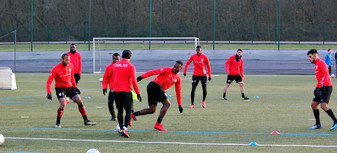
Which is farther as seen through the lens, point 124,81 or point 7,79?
point 7,79

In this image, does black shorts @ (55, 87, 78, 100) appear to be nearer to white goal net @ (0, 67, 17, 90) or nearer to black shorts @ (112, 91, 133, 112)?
black shorts @ (112, 91, 133, 112)

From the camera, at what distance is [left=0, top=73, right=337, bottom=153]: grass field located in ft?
32.9

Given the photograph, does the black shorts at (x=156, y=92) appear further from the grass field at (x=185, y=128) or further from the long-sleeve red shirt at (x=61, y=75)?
the long-sleeve red shirt at (x=61, y=75)

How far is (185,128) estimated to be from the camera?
40.4 feet

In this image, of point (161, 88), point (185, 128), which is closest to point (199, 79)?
point (185, 128)

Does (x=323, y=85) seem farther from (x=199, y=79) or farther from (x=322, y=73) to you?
(x=199, y=79)

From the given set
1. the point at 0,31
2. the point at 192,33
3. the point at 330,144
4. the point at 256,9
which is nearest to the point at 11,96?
the point at 330,144

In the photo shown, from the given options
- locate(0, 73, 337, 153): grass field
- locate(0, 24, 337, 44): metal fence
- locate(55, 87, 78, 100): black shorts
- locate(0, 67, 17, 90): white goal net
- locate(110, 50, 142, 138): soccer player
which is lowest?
locate(0, 73, 337, 153): grass field

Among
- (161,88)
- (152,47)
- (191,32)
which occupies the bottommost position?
(161,88)

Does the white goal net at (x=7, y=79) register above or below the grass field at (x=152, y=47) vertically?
below

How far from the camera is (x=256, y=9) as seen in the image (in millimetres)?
59000

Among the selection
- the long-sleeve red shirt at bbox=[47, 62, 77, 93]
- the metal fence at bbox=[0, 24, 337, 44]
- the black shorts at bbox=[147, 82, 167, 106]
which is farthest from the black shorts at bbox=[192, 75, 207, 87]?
the metal fence at bbox=[0, 24, 337, 44]

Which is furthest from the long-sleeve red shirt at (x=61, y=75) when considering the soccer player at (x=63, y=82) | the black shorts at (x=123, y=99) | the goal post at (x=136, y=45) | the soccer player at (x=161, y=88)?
the goal post at (x=136, y=45)

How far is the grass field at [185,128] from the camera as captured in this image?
10016 millimetres
